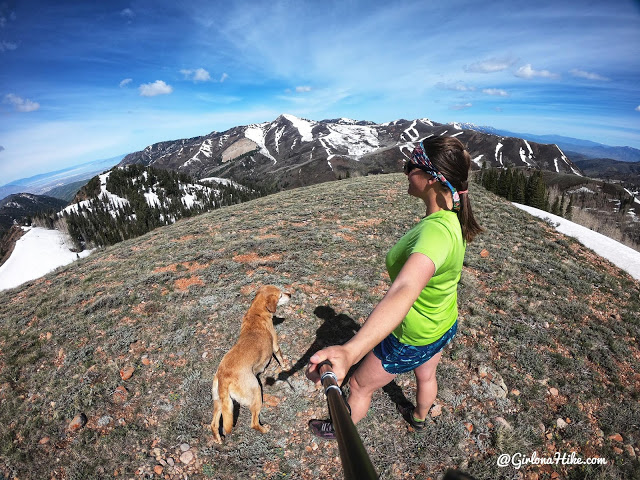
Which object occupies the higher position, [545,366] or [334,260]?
[334,260]

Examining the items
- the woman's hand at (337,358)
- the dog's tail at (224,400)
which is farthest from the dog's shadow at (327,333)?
the woman's hand at (337,358)

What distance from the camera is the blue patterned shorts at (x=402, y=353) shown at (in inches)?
128

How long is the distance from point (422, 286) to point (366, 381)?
2042mm

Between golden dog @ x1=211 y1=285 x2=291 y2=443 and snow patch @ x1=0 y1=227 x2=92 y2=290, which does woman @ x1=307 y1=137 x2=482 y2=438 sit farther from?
snow patch @ x1=0 y1=227 x2=92 y2=290

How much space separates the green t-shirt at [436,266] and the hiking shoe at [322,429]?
7.90ft

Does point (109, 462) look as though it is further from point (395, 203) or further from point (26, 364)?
point (395, 203)

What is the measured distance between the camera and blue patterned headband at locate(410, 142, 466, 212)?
2.81 meters

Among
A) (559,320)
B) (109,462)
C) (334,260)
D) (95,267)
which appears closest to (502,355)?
(559,320)

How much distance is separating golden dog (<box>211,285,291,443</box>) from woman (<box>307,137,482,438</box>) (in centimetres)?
182

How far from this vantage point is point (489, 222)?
1488 cm

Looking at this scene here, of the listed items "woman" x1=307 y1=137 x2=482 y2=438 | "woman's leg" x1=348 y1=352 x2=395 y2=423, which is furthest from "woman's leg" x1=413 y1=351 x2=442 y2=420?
"woman's leg" x1=348 y1=352 x2=395 y2=423

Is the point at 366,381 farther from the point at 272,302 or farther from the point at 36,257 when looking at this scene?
the point at 36,257

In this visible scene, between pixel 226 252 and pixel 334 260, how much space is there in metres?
4.56

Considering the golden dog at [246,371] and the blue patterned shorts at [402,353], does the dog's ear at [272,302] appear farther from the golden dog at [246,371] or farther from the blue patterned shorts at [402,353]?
the blue patterned shorts at [402,353]
